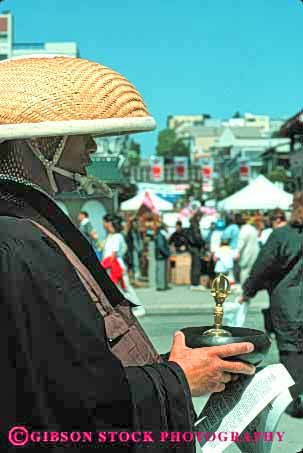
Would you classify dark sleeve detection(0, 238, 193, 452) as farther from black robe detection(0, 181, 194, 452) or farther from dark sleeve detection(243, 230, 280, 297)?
dark sleeve detection(243, 230, 280, 297)

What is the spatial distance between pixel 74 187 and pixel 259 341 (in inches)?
25.2

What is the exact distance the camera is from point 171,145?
165875mm

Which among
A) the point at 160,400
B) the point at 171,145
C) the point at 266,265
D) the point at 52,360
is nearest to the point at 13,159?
the point at 52,360

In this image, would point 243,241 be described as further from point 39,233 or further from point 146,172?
point 146,172

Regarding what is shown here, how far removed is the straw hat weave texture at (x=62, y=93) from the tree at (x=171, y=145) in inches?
6017

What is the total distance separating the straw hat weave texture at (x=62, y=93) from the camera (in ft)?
6.40

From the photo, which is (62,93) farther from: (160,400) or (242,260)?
(242,260)

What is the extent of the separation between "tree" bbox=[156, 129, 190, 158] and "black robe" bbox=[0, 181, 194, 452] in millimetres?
153100

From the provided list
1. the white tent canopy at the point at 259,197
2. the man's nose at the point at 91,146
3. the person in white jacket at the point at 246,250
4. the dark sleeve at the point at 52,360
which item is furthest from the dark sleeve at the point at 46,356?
the white tent canopy at the point at 259,197

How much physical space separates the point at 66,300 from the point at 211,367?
43 cm

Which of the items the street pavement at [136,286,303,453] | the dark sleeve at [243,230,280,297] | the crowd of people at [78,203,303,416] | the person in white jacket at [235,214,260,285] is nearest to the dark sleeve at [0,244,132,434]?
the crowd of people at [78,203,303,416]

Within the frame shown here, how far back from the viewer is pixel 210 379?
2021 millimetres

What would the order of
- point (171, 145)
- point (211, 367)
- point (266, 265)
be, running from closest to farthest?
point (211, 367)
point (266, 265)
point (171, 145)

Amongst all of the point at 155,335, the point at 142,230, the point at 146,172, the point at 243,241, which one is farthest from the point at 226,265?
the point at 146,172
